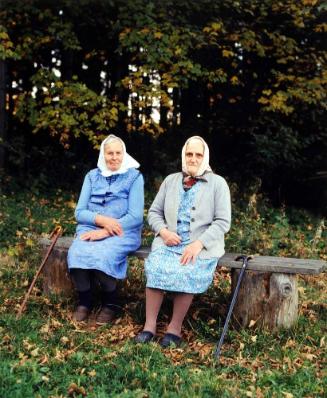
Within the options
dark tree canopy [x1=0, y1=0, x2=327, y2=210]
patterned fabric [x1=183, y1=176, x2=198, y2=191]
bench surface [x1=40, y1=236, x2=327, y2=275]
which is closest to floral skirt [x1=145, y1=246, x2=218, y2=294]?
bench surface [x1=40, y1=236, x2=327, y2=275]

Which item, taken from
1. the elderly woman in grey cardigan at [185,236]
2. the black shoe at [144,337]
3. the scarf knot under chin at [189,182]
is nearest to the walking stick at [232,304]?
the elderly woman in grey cardigan at [185,236]

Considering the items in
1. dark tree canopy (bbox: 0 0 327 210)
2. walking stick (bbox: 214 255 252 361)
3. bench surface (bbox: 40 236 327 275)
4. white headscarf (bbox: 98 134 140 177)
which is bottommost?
walking stick (bbox: 214 255 252 361)

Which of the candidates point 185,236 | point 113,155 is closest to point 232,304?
point 185,236

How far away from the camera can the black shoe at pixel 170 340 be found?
446 cm

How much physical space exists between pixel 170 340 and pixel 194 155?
1498mm

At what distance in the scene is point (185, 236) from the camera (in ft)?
15.9

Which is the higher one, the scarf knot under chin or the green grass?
the scarf knot under chin

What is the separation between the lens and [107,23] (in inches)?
389

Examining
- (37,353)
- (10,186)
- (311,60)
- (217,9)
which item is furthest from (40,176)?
(37,353)

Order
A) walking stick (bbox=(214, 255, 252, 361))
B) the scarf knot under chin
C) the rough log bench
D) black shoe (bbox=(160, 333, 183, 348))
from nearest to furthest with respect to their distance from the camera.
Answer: walking stick (bbox=(214, 255, 252, 361)) → black shoe (bbox=(160, 333, 183, 348)) → the rough log bench → the scarf knot under chin

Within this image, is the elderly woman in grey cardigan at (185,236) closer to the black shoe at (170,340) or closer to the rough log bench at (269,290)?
the black shoe at (170,340)

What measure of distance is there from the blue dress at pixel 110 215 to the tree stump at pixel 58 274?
14.5 inches

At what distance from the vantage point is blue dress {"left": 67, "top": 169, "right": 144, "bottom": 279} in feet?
16.0

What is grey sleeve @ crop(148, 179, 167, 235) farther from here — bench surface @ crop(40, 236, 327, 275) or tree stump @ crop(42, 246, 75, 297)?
tree stump @ crop(42, 246, 75, 297)
